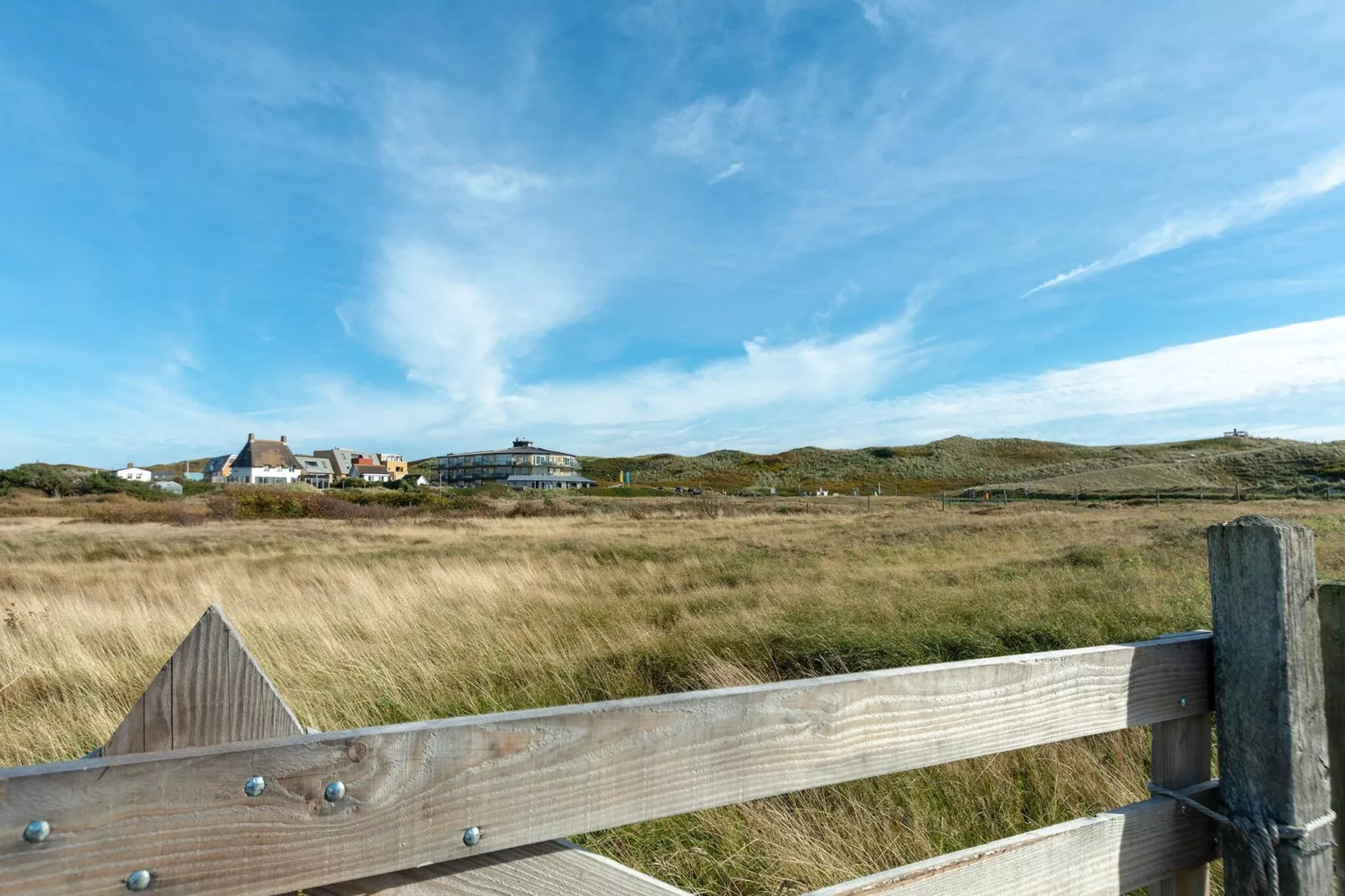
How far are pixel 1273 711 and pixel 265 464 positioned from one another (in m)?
108

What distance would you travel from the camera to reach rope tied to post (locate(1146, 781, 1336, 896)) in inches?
70.9

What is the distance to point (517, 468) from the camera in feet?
341

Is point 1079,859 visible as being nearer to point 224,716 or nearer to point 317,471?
point 224,716

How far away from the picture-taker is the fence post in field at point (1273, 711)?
1.80 m

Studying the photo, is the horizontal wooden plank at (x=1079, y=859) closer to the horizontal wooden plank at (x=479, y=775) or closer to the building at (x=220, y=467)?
the horizontal wooden plank at (x=479, y=775)

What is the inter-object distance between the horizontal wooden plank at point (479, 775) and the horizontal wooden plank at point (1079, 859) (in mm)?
218

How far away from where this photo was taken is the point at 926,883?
1559 millimetres

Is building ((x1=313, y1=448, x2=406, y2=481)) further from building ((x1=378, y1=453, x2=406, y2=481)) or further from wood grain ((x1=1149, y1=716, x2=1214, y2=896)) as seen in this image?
wood grain ((x1=1149, y1=716, x2=1214, y2=896))

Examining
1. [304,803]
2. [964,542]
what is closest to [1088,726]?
[304,803]

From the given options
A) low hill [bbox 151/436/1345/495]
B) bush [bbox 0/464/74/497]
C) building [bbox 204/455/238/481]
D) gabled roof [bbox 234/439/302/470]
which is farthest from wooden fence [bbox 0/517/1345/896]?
building [bbox 204/455/238/481]

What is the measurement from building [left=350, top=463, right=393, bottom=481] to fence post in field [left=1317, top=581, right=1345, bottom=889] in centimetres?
11374

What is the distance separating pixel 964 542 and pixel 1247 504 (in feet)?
84.6

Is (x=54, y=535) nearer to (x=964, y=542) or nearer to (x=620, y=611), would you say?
(x=620, y=611)

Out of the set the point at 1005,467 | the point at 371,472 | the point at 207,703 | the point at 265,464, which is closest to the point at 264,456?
the point at 265,464
